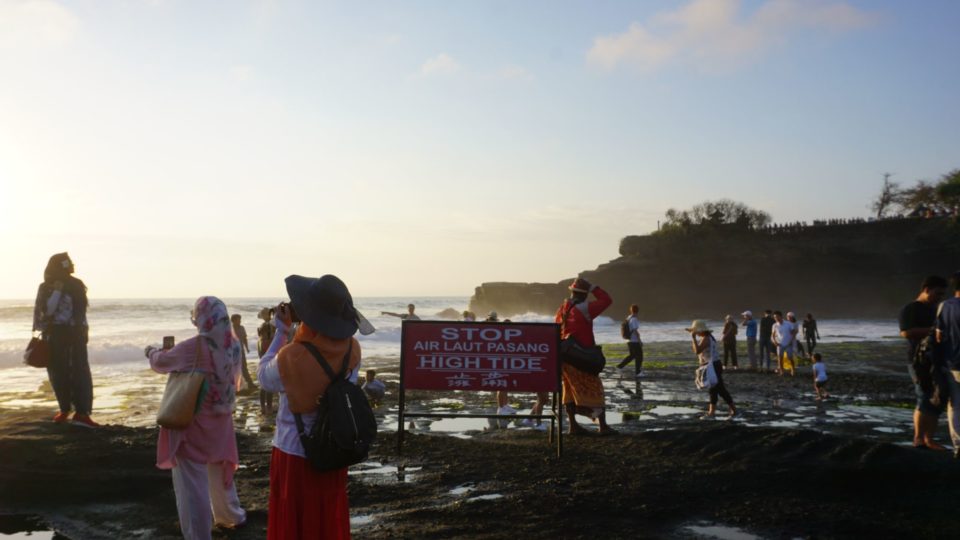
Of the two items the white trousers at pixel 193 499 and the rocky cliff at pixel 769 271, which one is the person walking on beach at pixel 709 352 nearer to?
the white trousers at pixel 193 499

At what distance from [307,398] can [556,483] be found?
4146 mm

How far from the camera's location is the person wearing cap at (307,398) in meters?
3.85

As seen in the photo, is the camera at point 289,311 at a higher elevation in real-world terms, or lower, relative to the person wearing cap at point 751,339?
higher

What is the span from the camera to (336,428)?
12.2 feet

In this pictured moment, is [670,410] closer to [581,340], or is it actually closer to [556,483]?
[581,340]

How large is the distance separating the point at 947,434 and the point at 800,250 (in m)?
67.9

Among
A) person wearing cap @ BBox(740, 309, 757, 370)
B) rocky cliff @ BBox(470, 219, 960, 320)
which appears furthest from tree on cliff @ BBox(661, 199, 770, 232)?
person wearing cap @ BBox(740, 309, 757, 370)

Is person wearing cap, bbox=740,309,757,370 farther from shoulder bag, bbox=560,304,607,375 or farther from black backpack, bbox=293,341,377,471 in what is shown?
Answer: black backpack, bbox=293,341,377,471

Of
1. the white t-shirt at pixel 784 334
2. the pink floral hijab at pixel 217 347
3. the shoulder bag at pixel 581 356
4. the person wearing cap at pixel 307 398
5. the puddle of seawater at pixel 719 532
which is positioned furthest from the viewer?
the white t-shirt at pixel 784 334

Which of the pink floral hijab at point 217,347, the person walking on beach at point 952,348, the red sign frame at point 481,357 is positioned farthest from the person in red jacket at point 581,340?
the pink floral hijab at point 217,347

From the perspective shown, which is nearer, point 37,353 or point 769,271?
point 37,353

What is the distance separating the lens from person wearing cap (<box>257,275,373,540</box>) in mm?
3848

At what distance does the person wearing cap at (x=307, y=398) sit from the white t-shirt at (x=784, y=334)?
1728 cm

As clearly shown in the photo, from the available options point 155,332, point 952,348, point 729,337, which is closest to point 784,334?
point 729,337
